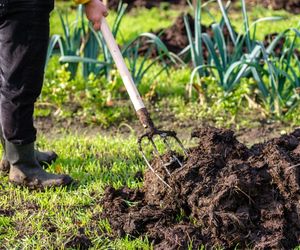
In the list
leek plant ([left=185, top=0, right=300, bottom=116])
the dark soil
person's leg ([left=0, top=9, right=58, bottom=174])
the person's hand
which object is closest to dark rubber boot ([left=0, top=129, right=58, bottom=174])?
person's leg ([left=0, top=9, right=58, bottom=174])

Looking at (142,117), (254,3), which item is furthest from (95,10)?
(254,3)

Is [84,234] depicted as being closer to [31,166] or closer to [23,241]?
[23,241]

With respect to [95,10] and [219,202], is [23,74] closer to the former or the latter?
[95,10]

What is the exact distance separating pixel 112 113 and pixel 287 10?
376 centimetres

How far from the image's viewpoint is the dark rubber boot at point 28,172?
13.4 feet

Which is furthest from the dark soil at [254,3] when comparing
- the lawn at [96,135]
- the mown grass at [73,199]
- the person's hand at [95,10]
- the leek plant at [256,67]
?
the person's hand at [95,10]

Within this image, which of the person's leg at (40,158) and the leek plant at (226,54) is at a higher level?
the leek plant at (226,54)

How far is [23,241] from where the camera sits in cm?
345

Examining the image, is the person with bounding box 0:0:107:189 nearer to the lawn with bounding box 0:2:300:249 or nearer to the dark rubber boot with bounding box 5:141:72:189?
the dark rubber boot with bounding box 5:141:72:189

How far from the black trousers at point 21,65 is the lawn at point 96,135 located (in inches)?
15.2

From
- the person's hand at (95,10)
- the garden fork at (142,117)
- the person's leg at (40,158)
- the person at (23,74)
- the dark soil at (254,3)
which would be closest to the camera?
the garden fork at (142,117)

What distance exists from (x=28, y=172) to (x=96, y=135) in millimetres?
1055

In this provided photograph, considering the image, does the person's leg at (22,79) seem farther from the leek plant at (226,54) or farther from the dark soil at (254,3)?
the dark soil at (254,3)

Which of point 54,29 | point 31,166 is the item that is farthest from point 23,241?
point 54,29
